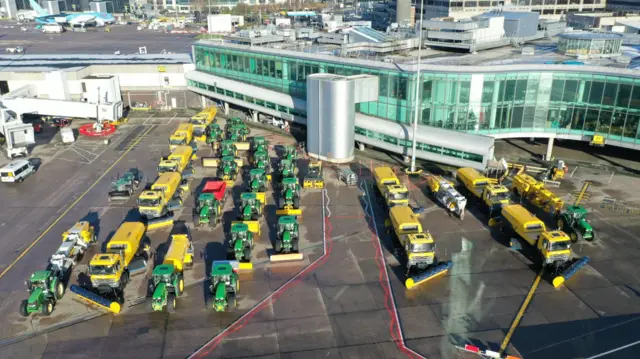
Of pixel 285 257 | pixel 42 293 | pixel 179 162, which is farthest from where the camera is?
pixel 179 162

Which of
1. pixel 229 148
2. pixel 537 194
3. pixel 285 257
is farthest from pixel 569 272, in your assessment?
pixel 229 148

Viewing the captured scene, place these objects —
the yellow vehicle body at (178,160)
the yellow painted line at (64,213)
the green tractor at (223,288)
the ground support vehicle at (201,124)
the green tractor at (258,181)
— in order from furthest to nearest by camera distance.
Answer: the ground support vehicle at (201,124), the yellow vehicle body at (178,160), the green tractor at (258,181), the yellow painted line at (64,213), the green tractor at (223,288)

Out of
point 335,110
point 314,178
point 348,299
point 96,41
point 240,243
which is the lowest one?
point 348,299

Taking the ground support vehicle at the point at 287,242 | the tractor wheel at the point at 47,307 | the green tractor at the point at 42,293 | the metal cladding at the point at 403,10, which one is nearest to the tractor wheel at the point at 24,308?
the green tractor at the point at 42,293

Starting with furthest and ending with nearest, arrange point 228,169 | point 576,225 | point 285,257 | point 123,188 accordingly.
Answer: point 228,169
point 123,188
point 576,225
point 285,257

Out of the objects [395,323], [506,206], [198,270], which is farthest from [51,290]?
[506,206]

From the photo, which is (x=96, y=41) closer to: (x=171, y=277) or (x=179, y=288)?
(x=179, y=288)

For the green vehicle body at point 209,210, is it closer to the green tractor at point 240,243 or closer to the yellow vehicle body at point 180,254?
the yellow vehicle body at point 180,254
